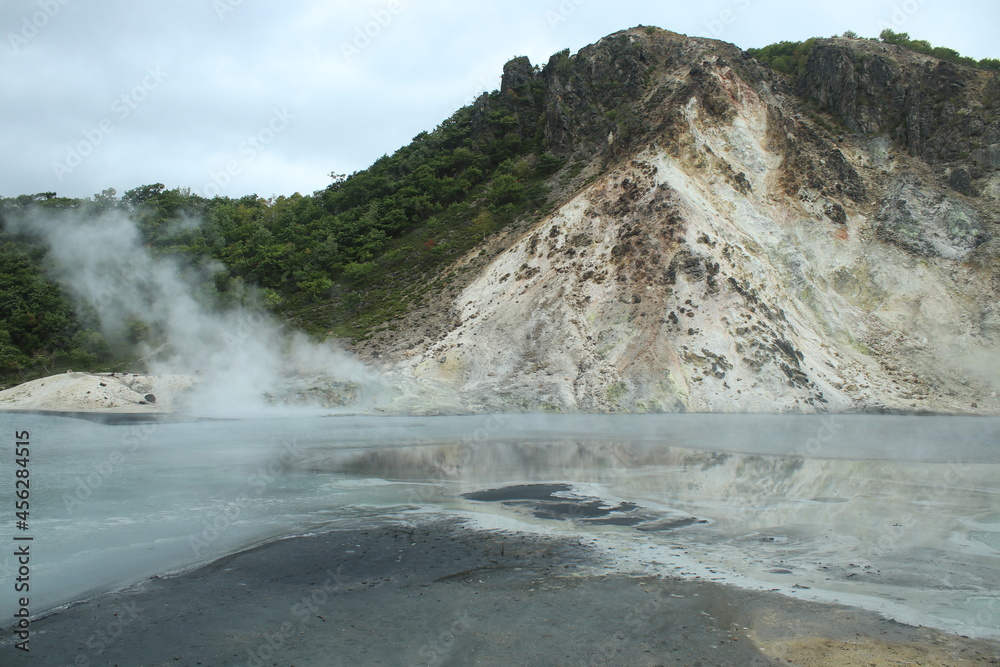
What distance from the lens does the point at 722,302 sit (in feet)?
112

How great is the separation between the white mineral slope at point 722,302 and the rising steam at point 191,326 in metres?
5.98

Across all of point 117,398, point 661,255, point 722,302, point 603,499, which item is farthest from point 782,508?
point 117,398

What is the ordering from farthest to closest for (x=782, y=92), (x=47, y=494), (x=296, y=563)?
(x=782, y=92), (x=47, y=494), (x=296, y=563)

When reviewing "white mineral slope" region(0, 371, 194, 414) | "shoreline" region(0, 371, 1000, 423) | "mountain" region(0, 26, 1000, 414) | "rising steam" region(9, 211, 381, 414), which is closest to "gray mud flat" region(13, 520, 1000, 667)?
"shoreline" region(0, 371, 1000, 423)

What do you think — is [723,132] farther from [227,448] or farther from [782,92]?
[227,448]

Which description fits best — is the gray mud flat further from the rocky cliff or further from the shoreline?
the rocky cliff

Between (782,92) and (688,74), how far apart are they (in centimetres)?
870

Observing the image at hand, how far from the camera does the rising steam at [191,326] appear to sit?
3303cm

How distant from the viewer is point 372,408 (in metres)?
30.9

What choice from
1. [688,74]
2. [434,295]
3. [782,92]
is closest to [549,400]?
[434,295]

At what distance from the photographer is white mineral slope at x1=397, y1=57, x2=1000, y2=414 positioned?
3197cm

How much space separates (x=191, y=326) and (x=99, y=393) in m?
11.3

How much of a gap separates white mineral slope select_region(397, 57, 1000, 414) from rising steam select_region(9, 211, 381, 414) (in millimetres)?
5980

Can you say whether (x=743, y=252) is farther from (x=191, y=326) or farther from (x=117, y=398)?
(x=191, y=326)
